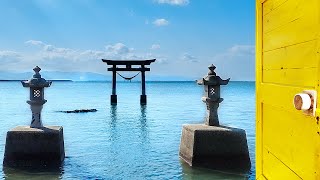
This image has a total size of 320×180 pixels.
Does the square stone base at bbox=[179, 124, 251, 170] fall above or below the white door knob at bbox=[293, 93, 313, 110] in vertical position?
below

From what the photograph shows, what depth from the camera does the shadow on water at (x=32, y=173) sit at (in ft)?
29.9

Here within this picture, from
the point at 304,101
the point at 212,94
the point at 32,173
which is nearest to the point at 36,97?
the point at 32,173

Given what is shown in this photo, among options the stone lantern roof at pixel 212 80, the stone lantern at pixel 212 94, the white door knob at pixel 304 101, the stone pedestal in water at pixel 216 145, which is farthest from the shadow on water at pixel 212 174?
the white door knob at pixel 304 101

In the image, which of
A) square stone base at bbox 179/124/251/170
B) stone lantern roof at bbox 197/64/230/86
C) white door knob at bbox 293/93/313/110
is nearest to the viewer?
white door knob at bbox 293/93/313/110

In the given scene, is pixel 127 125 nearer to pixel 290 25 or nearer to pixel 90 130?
pixel 90 130

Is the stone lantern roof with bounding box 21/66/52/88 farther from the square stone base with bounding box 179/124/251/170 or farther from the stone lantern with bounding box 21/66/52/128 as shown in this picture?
the square stone base with bounding box 179/124/251/170

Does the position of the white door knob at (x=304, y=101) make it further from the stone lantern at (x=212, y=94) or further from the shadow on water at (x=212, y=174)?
the stone lantern at (x=212, y=94)

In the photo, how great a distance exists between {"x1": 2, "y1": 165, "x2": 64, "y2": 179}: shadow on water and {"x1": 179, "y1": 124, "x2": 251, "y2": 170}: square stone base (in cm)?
329

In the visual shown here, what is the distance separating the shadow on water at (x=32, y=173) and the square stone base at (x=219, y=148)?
3.29 metres

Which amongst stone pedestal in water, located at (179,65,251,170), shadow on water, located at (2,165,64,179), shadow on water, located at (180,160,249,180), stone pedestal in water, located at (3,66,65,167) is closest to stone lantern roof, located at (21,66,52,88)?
stone pedestal in water, located at (3,66,65,167)

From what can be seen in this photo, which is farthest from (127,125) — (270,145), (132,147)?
(270,145)

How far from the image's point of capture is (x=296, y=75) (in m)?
2.20

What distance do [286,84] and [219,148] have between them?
6.87 meters

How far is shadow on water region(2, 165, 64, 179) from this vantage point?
9.12m
